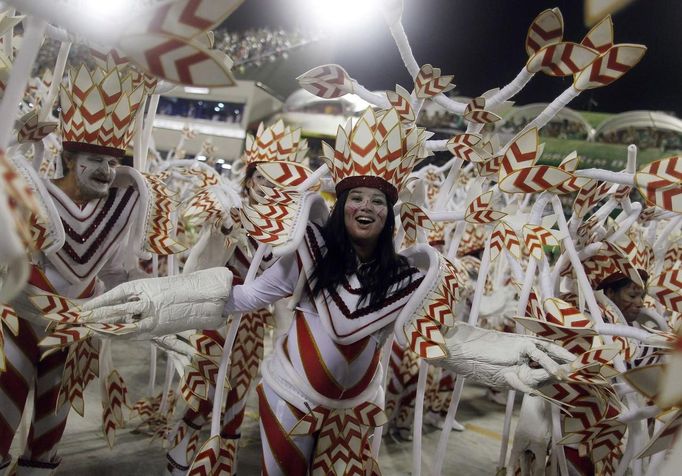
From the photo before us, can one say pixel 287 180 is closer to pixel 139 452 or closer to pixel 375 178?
pixel 375 178

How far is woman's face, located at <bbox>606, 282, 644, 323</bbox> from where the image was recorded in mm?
2205

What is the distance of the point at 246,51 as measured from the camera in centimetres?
1009

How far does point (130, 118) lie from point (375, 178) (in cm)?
77

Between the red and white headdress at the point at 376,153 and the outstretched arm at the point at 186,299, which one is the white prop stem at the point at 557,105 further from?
the outstretched arm at the point at 186,299

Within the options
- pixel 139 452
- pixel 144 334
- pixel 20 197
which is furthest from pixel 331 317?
pixel 139 452

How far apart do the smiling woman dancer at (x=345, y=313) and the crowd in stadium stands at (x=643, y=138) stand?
6.37 m

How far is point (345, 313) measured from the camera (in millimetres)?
Answer: 1428

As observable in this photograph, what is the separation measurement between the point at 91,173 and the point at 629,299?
208 centimetres

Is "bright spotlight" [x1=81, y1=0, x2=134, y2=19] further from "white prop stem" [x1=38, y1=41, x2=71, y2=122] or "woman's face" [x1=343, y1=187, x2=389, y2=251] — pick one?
"white prop stem" [x1=38, y1=41, x2=71, y2=122]

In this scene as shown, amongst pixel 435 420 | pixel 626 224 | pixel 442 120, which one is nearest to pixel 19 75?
pixel 626 224

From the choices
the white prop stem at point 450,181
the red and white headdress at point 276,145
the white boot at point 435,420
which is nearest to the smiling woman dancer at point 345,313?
the white prop stem at point 450,181

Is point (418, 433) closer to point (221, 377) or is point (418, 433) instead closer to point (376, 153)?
point (221, 377)

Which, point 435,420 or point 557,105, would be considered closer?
point 557,105

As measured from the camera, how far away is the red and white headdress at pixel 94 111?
1.54 metres
